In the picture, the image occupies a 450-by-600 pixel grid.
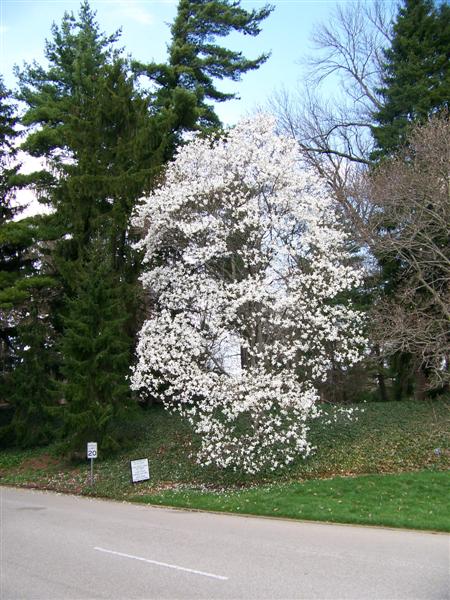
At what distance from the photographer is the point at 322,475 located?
1548 cm

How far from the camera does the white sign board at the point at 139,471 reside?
1661 centimetres

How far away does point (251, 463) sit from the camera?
1520 centimetres

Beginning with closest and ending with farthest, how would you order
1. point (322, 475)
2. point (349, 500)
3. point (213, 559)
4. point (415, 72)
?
point (213, 559), point (349, 500), point (322, 475), point (415, 72)

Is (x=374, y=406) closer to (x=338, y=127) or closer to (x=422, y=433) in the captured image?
(x=422, y=433)

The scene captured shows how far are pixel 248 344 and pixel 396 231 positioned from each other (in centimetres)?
858

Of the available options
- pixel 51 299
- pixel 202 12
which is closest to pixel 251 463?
pixel 51 299

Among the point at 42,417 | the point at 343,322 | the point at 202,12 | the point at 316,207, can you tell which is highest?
the point at 202,12

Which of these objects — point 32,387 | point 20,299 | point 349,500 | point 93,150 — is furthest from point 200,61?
point 349,500

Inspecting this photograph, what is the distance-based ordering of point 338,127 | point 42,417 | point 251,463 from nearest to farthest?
1. point 251,463
2. point 42,417
3. point 338,127

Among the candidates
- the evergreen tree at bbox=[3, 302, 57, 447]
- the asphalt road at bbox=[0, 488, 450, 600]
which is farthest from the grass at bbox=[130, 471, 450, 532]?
the evergreen tree at bbox=[3, 302, 57, 447]

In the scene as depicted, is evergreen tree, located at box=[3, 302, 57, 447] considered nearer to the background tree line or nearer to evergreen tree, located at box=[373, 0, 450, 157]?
the background tree line

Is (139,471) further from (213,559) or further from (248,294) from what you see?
(213,559)

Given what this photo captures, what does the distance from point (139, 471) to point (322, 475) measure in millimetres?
5437

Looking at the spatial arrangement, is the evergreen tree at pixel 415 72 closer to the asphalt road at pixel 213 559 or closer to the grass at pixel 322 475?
the grass at pixel 322 475
